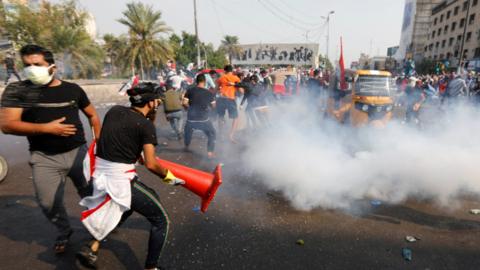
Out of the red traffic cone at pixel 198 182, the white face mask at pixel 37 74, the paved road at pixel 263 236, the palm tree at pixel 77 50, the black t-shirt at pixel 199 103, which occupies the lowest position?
the paved road at pixel 263 236

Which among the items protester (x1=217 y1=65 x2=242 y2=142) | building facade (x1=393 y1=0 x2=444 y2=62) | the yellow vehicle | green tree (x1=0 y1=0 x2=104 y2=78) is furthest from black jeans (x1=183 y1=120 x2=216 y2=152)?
building facade (x1=393 y1=0 x2=444 y2=62)

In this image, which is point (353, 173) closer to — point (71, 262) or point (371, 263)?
point (371, 263)

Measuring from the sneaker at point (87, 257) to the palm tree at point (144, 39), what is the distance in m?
26.3

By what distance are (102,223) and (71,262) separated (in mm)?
906

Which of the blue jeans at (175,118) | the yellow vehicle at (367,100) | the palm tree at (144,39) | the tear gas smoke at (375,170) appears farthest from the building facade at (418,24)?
the blue jeans at (175,118)

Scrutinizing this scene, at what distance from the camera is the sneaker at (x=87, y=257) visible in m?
2.68

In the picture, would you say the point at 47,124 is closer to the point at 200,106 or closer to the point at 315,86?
the point at 200,106

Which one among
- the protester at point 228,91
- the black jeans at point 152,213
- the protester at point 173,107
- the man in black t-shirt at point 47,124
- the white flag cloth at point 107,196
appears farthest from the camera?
the protester at point 228,91

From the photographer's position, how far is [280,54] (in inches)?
1618

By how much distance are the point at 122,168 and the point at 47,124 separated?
949mm

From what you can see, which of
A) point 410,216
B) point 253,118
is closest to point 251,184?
point 410,216

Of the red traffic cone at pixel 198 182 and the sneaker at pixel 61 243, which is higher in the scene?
the red traffic cone at pixel 198 182

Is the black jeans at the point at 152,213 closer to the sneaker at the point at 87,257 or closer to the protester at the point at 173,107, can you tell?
the sneaker at the point at 87,257

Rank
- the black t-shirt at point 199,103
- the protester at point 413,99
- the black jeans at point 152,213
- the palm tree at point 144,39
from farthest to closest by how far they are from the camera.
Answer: the palm tree at point 144,39
the protester at point 413,99
the black t-shirt at point 199,103
the black jeans at point 152,213
